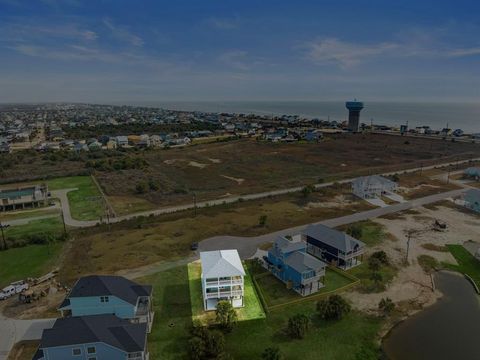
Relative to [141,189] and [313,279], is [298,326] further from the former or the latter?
[141,189]

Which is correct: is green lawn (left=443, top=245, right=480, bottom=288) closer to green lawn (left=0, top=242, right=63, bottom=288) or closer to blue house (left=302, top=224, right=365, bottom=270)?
blue house (left=302, top=224, right=365, bottom=270)

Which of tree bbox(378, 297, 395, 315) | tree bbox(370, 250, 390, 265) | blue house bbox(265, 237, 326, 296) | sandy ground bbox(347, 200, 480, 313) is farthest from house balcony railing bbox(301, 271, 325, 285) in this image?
tree bbox(370, 250, 390, 265)

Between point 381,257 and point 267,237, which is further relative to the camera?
point 267,237

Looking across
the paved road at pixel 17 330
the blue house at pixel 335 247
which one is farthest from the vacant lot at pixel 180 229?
the blue house at pixel 335 247

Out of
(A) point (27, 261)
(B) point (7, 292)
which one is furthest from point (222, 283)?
(A) point (27, 261)

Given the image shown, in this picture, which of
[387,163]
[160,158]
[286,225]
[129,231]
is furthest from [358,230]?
[160,158]

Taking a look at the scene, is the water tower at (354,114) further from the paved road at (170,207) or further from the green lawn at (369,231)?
the green lawn at (369,231)
